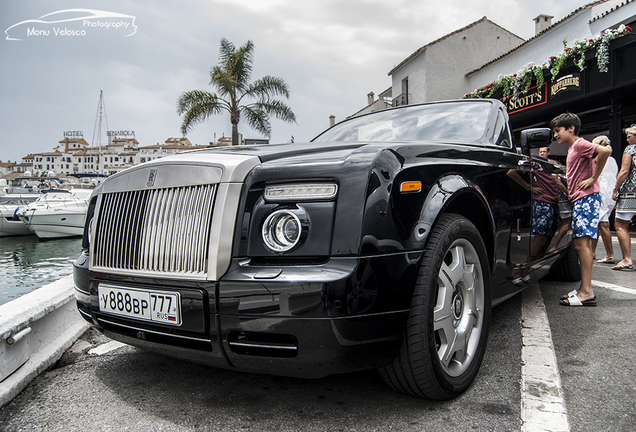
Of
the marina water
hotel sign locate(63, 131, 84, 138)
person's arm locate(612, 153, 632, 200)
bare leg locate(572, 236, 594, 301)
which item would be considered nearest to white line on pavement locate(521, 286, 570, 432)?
bare leg locate(572, 236, 594, 301)

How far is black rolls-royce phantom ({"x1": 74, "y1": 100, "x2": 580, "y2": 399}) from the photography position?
1.55 meters

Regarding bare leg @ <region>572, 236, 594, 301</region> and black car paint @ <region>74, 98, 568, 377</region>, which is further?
bare leg @ <region>572, 236, 594, 301</region>

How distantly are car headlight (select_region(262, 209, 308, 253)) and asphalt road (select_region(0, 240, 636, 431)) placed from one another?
0.72m

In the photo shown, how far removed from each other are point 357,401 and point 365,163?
3.43 ft

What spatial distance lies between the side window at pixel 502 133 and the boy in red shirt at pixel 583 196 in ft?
2.98

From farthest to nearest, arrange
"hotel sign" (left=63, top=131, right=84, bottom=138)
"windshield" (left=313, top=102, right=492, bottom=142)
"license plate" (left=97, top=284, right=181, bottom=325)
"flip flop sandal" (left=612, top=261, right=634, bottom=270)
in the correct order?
"hotel sign" (left=63, top=131, right=84, bottom=138)
"flip flop sandal" (left=612, top=261, right=634, bottom=270)
"windshield" (left=313, top=102, right=492, bottom=142)
"license plate" (left=97, top=284, right=181, bottom=325)

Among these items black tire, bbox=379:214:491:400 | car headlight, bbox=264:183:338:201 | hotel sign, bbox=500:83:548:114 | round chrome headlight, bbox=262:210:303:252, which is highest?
hotel sign, bbox=500:83:548:114

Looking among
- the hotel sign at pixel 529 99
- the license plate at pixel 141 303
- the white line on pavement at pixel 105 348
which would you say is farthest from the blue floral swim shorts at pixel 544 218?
the hotel sign at pixel 529 99

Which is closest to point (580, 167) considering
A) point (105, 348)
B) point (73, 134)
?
point (105, 348)

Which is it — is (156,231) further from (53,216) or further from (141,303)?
(53,216)

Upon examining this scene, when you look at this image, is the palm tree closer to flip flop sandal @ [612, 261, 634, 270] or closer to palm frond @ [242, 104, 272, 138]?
palm frond @ [242, 104, 272, 138]

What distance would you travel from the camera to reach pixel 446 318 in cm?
191

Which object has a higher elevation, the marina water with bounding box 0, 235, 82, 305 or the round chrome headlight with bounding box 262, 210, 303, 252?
the round chrome headlight with bounding box 262, 210, 303, 252

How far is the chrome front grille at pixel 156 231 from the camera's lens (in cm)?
175
